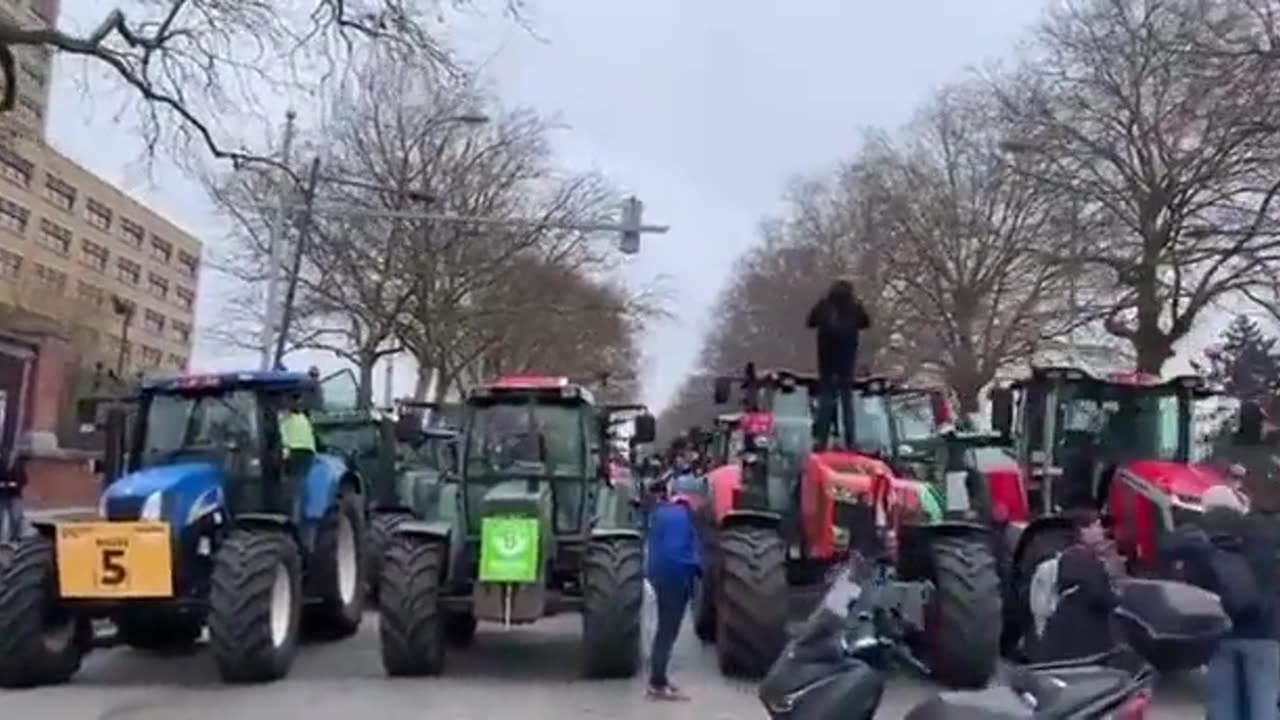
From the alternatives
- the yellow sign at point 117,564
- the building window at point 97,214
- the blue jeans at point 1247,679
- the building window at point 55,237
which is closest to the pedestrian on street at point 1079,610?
the blue jeans at point 1247,679

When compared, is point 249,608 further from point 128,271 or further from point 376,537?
point 128,271

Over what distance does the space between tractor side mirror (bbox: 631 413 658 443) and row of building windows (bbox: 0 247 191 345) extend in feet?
230

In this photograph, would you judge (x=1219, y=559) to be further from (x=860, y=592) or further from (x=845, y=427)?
(x=845, y=427)

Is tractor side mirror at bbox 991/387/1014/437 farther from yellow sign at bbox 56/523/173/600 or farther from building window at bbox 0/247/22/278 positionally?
building window at bbox 0/247/22/278

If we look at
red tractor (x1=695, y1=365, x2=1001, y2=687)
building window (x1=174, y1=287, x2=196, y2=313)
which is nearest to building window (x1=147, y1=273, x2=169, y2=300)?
building window (x1=174, y1=287, x2=196, y2=313)

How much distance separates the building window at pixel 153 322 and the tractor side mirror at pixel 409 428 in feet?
341

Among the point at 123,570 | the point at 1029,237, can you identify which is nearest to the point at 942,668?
the point at 123,570

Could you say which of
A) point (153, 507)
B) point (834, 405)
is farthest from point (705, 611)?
point (153, 507)

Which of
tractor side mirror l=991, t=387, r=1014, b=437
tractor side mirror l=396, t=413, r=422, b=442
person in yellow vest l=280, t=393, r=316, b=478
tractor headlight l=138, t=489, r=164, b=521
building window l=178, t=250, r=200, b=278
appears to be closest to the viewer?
tractor headlight l=138, t=489, r=164, b=521

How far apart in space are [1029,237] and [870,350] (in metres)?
8.06

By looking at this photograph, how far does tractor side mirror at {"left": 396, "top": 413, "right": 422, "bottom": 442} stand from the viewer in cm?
1992

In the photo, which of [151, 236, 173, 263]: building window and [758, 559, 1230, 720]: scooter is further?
[151, 236, 173, 263]: building window

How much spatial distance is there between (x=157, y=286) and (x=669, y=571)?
117017 millimetres

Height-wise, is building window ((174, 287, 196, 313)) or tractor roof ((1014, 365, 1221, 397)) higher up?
building window ((174, 287, 196, 313))
